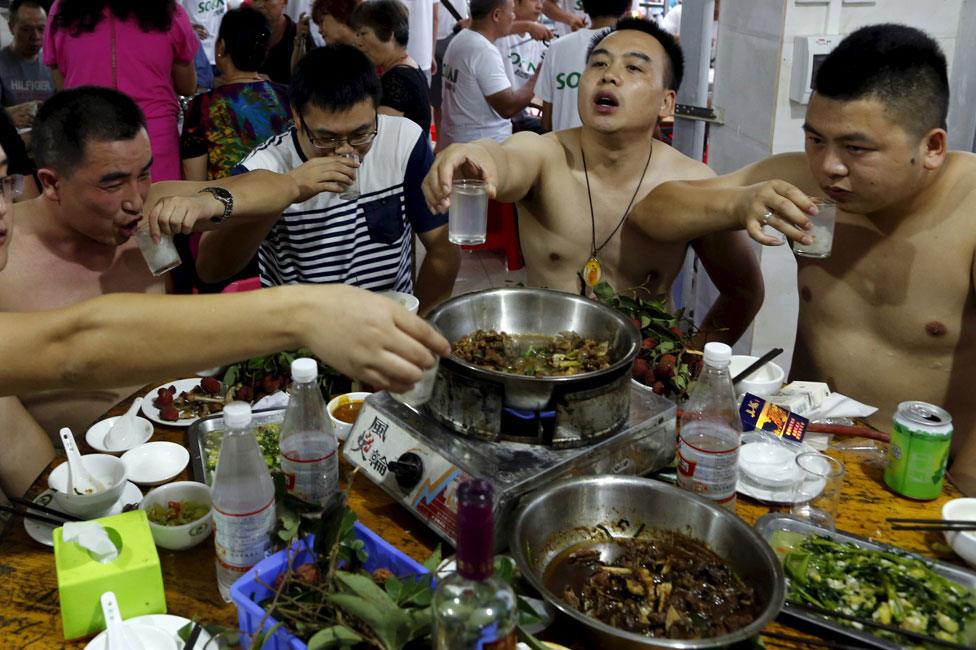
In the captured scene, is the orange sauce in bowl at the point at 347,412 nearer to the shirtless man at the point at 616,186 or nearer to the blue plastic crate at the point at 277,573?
the blue plastic crate at the point at 277,573

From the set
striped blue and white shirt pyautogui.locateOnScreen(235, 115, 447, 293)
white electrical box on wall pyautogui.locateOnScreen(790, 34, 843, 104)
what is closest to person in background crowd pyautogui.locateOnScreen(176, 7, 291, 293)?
striped blue and white shirt pyautogui.locateOnScreen(235, 115, 447, 293)

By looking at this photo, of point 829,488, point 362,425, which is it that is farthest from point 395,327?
point 829,488

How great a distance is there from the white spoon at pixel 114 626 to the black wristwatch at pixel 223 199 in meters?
1.82

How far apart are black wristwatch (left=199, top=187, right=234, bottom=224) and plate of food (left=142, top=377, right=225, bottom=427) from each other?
76 centimetres

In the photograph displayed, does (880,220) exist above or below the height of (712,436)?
above

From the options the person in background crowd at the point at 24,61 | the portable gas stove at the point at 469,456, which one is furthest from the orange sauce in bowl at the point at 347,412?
the person in background crowd at the point at 24,61

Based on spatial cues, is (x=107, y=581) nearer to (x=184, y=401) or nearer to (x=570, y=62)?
(x=184, y=401)

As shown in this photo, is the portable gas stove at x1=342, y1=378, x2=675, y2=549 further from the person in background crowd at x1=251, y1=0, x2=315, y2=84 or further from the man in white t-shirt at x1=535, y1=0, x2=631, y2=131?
the person in background crowd at x1=251, y1=0, x2=315, y2=84

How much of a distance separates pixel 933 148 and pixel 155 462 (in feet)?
8.43

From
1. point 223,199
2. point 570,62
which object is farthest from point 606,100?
point 570,62

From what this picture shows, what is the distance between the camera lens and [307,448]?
5.80ft

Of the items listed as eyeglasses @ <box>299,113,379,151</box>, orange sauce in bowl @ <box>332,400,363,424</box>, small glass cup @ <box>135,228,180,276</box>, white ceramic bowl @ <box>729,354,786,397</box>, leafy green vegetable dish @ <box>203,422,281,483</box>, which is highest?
eyeglasses @ <box>299,113,379,151</box>

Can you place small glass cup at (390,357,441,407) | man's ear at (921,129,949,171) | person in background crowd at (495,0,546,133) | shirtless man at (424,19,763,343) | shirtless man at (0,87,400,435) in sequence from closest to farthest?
small glass cup at (390,357,441,407) → man's ear at (921,129,949,171) → shirtless man at (0,87,400,435) → shirtless man at (424,19,763,343) → person in background crowd at (495,0,546,133)

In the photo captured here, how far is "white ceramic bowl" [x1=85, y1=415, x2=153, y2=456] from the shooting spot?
88.2 inches
